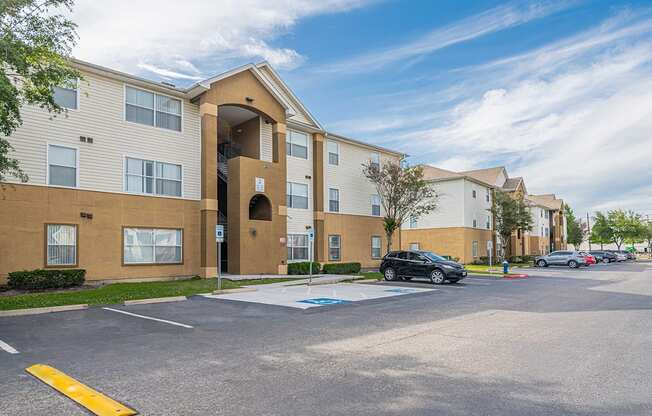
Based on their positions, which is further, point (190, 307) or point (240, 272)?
point (240, 272)

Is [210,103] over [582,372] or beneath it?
over

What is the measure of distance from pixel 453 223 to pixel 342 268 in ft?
62.5

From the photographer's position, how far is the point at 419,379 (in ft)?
20.6

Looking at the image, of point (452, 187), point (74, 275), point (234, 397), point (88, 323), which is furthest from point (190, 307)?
point (452, 187)

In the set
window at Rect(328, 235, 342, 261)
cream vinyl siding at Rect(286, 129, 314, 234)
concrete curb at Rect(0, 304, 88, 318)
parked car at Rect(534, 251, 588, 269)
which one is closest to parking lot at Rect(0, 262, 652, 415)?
concrete curb at Rect(0, 304, 88, 318)

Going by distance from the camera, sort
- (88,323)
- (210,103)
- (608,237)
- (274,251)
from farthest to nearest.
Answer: (608,237)
(274,251)
(210,103)
(88,323)

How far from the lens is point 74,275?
17844 mm

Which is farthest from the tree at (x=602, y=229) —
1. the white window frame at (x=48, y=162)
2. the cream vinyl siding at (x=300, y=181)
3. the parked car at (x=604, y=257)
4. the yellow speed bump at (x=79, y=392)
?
the yellow speed bump at (x=79, y=392)

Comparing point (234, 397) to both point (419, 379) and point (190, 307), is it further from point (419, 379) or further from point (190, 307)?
point (190, 307)

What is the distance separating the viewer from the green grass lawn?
13.9 metres

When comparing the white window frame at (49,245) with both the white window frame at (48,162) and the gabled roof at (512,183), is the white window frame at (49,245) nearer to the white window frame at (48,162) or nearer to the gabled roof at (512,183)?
the white window frame at (48,162)

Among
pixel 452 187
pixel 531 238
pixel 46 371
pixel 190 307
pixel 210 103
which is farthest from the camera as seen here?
pixel 531 238

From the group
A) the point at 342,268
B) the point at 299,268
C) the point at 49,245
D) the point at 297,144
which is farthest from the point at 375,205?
the point at 49,245

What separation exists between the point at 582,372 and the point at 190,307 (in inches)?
414
